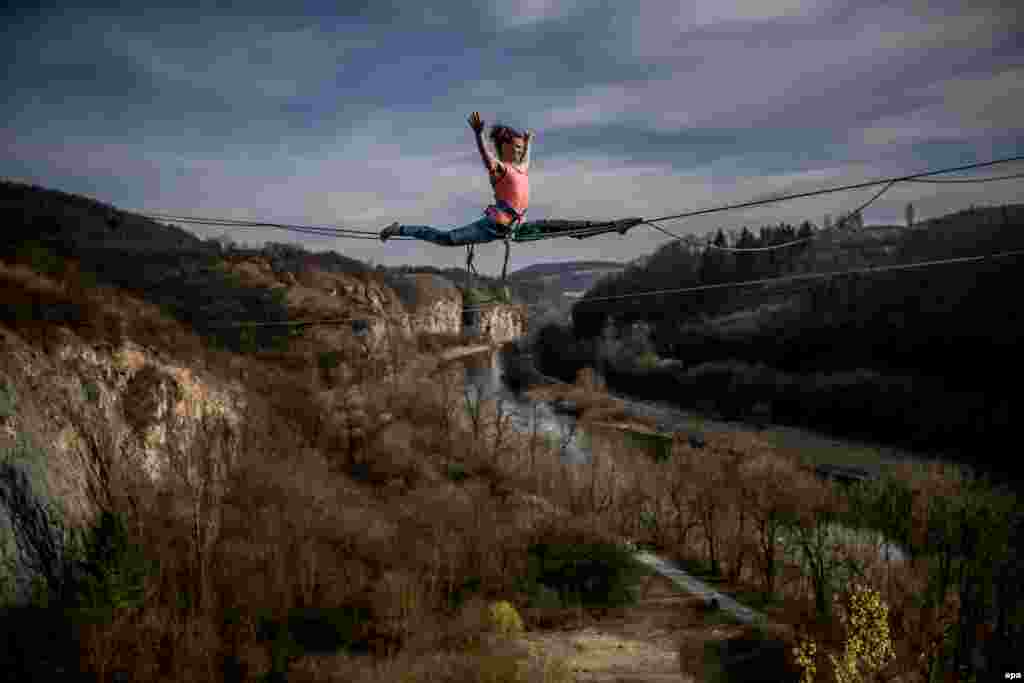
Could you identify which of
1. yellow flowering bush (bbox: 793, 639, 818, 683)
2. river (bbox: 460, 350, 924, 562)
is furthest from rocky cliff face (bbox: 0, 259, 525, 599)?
river (bbox: 460, 350, 924, 562)

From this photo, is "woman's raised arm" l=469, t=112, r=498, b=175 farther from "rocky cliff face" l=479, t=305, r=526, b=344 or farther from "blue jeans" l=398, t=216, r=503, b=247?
"rocky cliff face" l=479, t=305, r=526, b=344

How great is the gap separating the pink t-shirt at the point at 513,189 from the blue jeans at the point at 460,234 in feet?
0.91

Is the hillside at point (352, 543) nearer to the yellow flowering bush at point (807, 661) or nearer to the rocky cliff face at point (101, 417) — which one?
the rocky cliff face at point (101, 417)

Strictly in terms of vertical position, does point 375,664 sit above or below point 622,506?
above

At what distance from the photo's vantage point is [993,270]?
Answer: 176 feet

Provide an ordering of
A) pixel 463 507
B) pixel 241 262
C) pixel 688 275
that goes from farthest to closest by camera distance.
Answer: pixel 688 275
pixel 241 262
pixel 463 507

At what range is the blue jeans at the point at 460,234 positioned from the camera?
6.65m

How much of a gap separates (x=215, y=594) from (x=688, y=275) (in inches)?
4185

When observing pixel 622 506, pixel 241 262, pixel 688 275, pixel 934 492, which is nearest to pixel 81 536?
pixel 622 506

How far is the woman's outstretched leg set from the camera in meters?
6.67

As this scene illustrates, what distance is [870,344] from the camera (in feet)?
193

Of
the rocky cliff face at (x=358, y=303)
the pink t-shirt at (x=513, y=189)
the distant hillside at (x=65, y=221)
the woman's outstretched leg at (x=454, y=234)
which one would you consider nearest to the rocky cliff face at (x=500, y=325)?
the rocky cliff face at (x=358, y=303)

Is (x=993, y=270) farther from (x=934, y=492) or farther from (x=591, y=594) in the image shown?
(x=591, y=594)

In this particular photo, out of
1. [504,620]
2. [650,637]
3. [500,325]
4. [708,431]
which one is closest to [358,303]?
[708,431]
